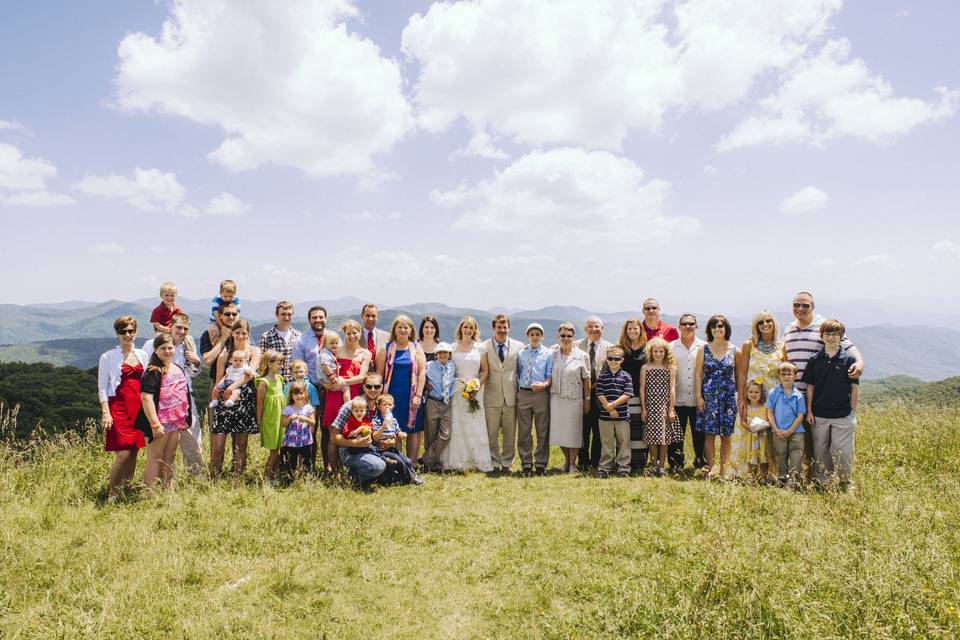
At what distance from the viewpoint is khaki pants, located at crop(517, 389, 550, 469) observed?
8164 mm

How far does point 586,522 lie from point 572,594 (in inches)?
57.8

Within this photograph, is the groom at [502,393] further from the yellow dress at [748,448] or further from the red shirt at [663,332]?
the yellow dress at [748,448]

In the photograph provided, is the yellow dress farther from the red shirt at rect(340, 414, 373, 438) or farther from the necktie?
the red shirt at rect(340, 414, 373, 438)

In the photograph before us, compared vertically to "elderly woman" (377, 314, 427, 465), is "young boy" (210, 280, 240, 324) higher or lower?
higher

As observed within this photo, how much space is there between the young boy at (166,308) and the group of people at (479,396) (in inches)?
1.2

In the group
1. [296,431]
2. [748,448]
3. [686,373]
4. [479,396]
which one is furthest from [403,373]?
[748,448]

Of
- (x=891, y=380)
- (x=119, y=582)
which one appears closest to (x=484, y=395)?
(x=119, y=582)

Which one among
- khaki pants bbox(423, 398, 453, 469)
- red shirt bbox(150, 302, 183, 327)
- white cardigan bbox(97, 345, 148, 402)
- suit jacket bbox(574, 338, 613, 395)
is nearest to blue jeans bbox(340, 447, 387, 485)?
khaki pants bbox(423, 398, 453, 469)

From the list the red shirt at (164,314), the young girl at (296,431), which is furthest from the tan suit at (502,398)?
the red shirt at (164,314)

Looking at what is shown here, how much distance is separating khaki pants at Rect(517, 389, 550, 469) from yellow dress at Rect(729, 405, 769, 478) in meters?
2.74

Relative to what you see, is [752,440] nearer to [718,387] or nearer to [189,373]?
[718,387]

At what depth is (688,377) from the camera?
774 cm

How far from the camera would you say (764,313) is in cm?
716

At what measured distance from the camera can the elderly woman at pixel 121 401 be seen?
240 inches
